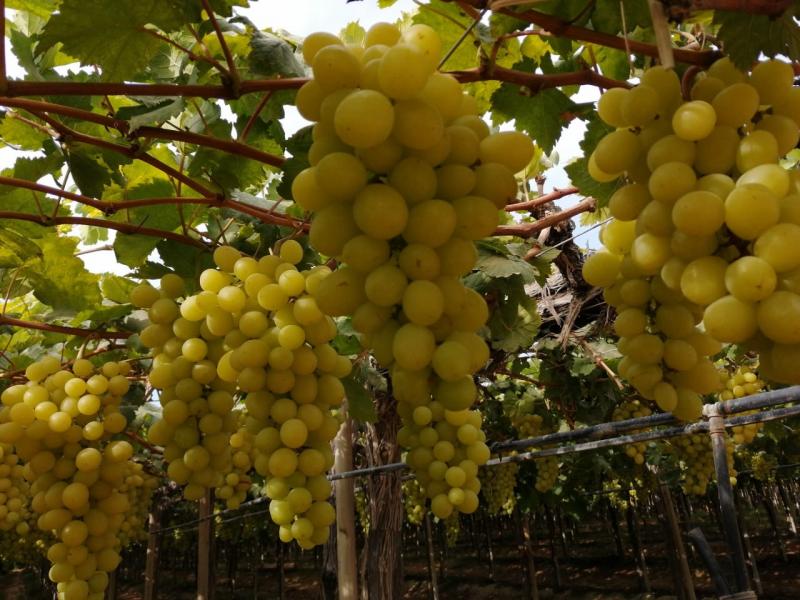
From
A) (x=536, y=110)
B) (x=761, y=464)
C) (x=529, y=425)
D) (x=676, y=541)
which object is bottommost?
(x=676, y=541)

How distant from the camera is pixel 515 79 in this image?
3.74 ft

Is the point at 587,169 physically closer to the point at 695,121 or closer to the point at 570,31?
the point at 570,31

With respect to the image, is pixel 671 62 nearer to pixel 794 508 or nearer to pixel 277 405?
pixel 277 405

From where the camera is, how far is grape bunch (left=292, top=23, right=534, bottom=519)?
661 millimetres

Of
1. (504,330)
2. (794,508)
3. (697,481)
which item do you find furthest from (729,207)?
(794,508)

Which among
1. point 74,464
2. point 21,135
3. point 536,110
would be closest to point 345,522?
point 74,464

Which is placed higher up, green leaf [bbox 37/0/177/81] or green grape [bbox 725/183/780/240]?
green leaf [bbox 37/0/177/81]

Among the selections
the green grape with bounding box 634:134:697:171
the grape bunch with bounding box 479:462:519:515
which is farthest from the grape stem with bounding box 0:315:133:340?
the grape bunch with bounding box 479:462:519:515

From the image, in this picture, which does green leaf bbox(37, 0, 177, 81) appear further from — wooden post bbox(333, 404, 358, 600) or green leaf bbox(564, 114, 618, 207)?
wooden post bbox(333, 404, 358, 600)

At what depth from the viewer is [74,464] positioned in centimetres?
180

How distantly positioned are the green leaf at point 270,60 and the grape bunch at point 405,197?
62 centimetres

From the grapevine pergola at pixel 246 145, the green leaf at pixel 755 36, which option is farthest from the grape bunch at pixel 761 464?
the green leaf at pixel 755 36

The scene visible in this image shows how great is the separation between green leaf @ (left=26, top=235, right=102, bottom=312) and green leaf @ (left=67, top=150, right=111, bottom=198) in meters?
0.48

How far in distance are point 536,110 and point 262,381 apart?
0.91 metres
